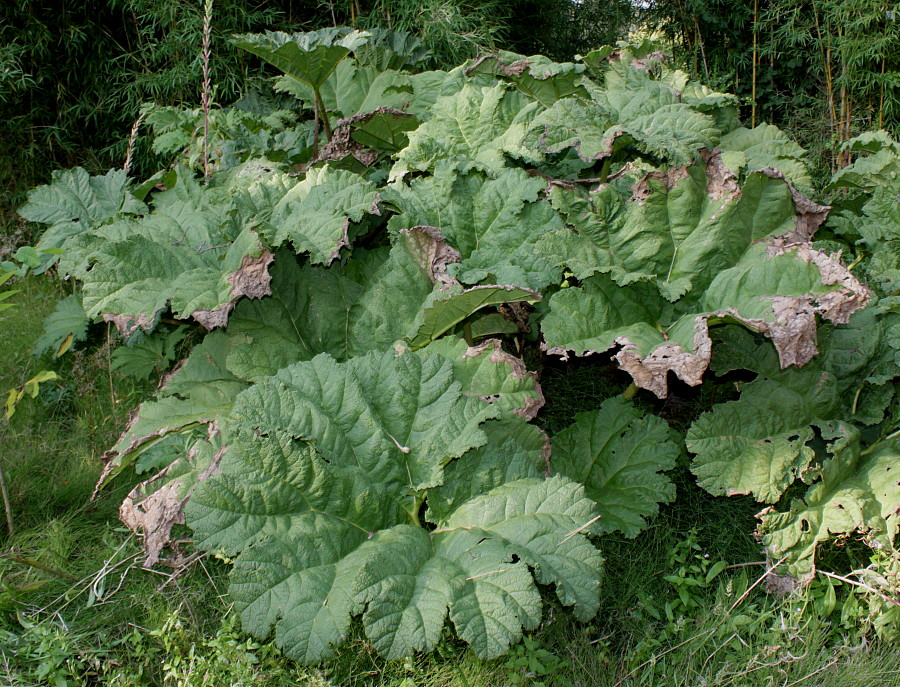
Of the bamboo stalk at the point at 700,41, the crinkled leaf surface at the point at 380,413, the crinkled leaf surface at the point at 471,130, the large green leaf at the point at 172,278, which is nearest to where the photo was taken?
the crinkled leaf surface at the point at 380,413

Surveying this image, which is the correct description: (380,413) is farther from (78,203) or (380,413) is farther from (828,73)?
(828,73)

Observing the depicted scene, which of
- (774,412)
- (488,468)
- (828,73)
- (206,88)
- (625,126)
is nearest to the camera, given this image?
(488,468)

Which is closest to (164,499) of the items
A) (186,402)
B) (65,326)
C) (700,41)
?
(186,402)

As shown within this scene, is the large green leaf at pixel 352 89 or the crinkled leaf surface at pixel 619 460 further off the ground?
the large green leaf at pixel 352 89

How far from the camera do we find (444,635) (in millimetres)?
2074

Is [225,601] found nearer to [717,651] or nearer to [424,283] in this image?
[424,283]

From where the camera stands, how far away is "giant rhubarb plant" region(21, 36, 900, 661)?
1.98 m

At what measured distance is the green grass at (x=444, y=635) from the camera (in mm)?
2051

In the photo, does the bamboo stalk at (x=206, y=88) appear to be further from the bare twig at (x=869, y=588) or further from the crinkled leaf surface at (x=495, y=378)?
the bare twig at (x=869, y=588)

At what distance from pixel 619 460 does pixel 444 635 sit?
2.77 ft

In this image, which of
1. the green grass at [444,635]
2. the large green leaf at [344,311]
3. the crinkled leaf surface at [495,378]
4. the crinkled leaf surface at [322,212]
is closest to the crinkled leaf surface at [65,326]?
the green grass at [444,635]

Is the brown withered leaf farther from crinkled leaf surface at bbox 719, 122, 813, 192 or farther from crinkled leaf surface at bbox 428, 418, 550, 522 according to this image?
crinkled leaf surface at bbox 719, 122, 813, 192

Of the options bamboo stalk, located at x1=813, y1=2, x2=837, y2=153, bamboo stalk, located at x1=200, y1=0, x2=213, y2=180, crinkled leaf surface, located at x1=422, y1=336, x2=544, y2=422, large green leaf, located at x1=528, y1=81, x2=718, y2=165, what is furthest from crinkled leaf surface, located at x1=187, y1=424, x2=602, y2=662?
bamboo stalk, located at x1=813, y1=2, x2=837, y2=153

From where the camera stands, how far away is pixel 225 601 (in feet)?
7.35
